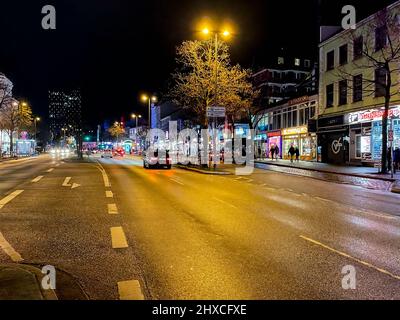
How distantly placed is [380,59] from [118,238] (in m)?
29.2

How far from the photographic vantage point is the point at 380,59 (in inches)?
1280

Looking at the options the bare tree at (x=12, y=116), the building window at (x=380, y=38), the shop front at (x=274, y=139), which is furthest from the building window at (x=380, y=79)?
the bare tree at (x=12, y=116)

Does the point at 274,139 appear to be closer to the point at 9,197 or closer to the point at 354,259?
the point at 9,197

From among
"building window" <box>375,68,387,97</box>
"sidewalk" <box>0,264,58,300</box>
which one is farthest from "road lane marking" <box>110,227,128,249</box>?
"building window" <box>375,68,387,97</box>

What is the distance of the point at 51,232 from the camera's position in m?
9.38

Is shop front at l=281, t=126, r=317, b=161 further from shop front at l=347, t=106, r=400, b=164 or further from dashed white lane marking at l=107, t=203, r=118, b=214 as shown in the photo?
dashed white lane marking at l=107, t=203, r=118, b=214

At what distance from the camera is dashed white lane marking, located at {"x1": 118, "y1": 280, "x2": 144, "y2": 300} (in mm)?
5426

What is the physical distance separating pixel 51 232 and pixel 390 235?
23.2ft

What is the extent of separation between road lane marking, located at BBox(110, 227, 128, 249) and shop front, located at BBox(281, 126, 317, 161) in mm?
37256

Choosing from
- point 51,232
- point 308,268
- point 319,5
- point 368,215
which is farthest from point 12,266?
point 319,5

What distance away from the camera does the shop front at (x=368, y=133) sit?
105 ft

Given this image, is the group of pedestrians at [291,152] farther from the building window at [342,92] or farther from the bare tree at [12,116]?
the bare tree at [12,116]

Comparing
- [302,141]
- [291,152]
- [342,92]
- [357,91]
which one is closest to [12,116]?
[302,141]
